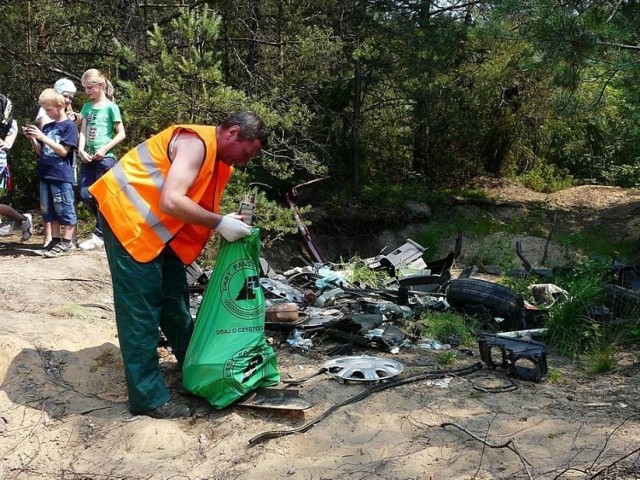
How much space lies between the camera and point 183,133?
11.7 ft

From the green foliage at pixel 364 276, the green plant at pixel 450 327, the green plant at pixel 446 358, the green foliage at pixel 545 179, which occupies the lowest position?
the green foliage at pixel 364 276

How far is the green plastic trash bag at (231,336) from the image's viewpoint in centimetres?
372

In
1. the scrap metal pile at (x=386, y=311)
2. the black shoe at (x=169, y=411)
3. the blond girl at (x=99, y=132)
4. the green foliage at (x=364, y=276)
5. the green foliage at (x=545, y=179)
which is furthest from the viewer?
the green foliage at (x=545, y=179)

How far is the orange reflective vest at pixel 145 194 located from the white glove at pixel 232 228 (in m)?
0.12

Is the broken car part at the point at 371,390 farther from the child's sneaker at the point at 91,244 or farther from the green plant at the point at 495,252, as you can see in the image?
the green plant at the point at 495,252

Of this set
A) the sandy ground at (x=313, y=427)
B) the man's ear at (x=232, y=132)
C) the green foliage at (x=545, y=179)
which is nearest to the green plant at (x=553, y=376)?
the sandy ground at (x=313, y=427)

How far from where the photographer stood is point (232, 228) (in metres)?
3.68

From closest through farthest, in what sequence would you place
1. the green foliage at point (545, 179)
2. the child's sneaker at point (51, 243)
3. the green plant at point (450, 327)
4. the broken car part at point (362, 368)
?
the broken car part at point (362, 368) → the green plant at point (450, 327) → the child's sneaker at point (51, 243) → the green foliage at point (545, 179)

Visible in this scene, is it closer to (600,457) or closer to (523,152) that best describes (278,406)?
(600,457)

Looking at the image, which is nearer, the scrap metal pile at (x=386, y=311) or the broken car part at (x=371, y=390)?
the broken car part at (x=371, y=390)

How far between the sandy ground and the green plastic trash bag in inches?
7.0

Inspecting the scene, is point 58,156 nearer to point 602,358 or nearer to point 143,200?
point 143,200

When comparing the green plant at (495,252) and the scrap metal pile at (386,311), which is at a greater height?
the scrap metal pile at (386,311)

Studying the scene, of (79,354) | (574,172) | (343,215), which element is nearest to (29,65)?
(343,215)
